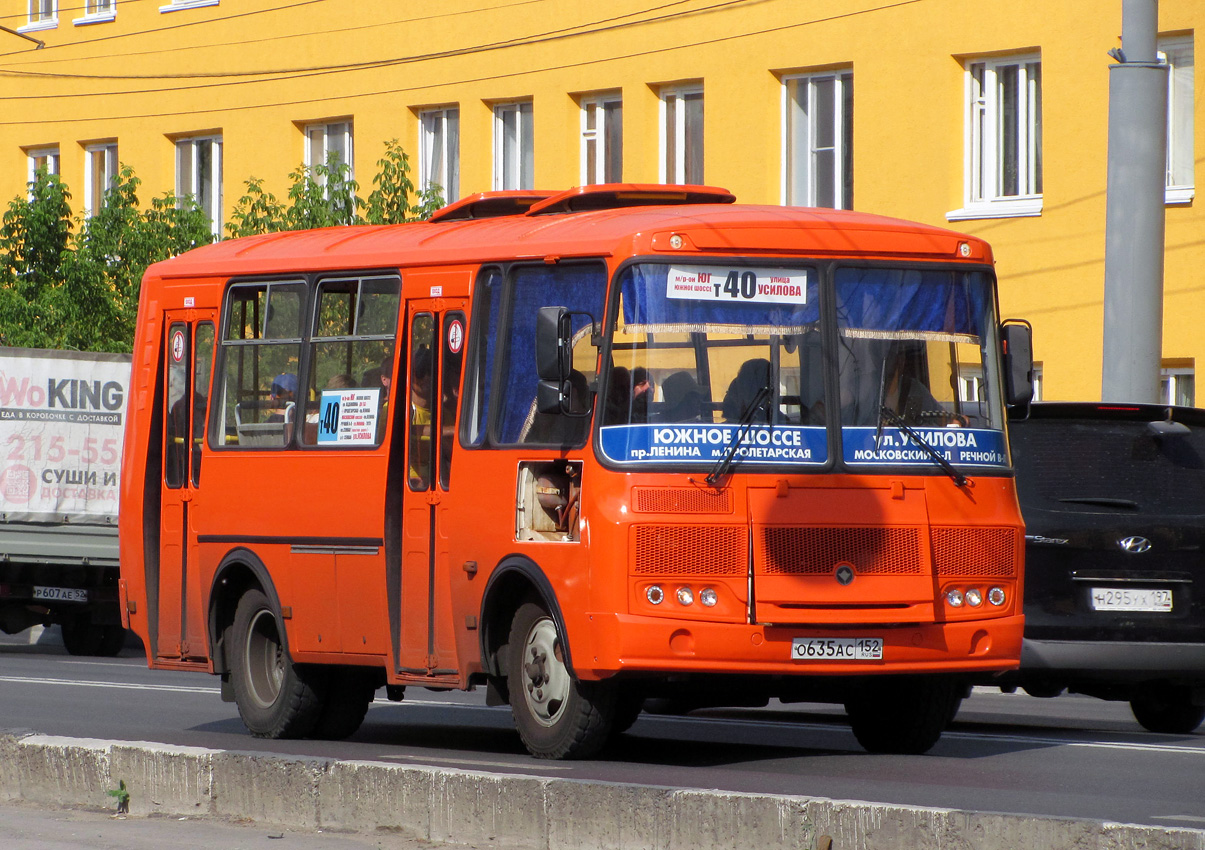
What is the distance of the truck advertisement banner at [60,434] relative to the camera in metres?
23.5

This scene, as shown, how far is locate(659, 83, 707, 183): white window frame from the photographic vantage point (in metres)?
28.1

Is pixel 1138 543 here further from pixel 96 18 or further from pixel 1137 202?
pixel 96 18

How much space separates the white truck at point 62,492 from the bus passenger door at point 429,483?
11.7m

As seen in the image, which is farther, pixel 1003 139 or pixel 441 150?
pixel 441 150

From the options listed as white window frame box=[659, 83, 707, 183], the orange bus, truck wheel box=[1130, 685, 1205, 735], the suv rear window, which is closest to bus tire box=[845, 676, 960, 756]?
the orange bus

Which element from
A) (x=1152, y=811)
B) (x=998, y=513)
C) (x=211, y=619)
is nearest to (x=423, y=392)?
(x=211, y=619)

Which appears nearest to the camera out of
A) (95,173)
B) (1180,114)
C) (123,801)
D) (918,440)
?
(123,801)

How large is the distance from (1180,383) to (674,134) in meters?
7.74

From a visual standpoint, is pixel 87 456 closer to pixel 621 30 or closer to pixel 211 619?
pixel 621 30

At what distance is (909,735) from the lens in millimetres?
11414

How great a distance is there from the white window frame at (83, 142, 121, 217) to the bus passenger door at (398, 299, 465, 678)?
25.4 metres

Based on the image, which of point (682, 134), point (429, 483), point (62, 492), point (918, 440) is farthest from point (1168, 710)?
point (682, 134)

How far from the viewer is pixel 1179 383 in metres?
23.4

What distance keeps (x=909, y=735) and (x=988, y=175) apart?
14.5m
